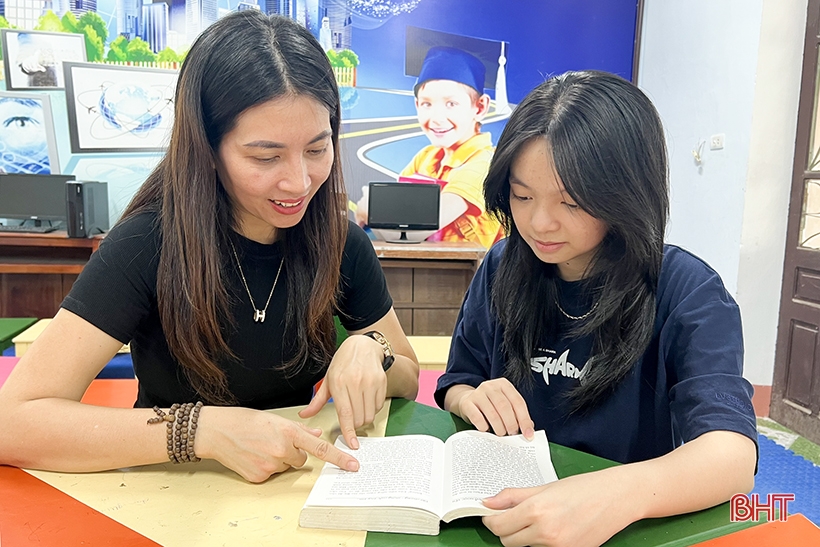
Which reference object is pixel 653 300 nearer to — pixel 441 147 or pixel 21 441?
pixel 21 441

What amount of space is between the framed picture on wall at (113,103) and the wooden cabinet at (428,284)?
1.68 metres

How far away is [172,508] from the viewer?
725 millimetres

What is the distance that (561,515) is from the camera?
64cm

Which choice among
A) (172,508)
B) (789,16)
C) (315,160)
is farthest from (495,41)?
(172,508)

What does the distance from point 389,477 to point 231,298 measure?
19.0 inches

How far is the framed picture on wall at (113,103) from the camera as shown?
373 cm

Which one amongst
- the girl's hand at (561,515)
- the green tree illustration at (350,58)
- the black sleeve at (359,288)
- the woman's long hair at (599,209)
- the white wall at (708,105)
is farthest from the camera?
the green tree illustration at (350,58)

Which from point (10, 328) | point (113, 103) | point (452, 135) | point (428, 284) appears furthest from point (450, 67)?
point (10, 328)

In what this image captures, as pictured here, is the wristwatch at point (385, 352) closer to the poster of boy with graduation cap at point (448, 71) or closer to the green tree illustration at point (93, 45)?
the poster of boy with graduation cap at point (448, 71)

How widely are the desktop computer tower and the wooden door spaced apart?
3.64 meters

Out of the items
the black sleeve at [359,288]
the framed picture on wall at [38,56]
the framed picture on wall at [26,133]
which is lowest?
the black sleeve at [359,288]

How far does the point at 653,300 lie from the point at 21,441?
949 mm

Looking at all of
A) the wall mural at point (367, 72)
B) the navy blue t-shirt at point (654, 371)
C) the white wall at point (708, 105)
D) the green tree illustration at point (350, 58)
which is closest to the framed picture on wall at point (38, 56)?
the wall mural at point (367, 72)

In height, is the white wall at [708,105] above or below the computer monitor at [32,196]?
above
